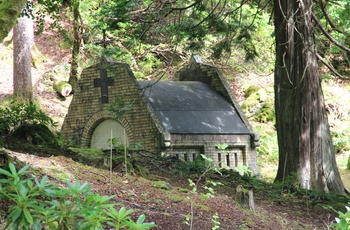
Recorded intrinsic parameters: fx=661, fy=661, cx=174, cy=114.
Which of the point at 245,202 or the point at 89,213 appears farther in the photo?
the point at 245,202

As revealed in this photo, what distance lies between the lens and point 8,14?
639 cm

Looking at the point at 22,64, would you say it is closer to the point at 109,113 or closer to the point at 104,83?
the point at 104,83

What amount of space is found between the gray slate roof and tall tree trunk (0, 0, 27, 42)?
505 inches

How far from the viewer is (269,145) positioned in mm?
28094

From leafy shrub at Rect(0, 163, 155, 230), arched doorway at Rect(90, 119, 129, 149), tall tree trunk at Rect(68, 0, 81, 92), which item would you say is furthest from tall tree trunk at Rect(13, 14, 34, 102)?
leafy shrub at Rect(0, 163, 155, 230)

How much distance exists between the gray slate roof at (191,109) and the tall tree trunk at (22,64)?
7.02 meters

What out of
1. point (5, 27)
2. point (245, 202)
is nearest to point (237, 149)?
point (245, 202)

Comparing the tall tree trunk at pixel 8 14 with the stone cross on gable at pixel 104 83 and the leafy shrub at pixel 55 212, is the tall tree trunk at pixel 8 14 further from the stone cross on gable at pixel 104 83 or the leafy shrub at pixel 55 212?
the stone cross on gable at pixel 104 83

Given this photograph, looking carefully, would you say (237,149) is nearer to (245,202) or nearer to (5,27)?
(245,202)

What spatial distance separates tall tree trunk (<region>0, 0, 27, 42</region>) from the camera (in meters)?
6.33

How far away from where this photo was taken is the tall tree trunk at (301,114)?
14.9 m

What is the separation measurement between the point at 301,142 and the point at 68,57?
20718mm

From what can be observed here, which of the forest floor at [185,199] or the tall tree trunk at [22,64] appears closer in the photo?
the forest floor at [185,199]

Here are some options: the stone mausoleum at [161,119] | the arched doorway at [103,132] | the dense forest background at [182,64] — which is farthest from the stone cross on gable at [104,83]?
the dense forest background at [182,64]
